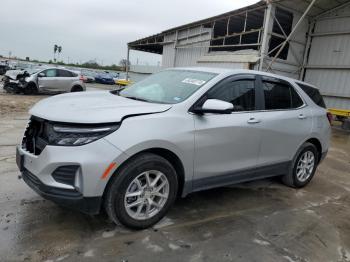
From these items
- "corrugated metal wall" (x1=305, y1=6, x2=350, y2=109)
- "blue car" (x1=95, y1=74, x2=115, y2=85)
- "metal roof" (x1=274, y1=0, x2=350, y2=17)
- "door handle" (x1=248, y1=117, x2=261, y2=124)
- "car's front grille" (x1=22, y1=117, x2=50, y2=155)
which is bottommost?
"blue car" (x1=95, y1=74, x2=115, y2=85)

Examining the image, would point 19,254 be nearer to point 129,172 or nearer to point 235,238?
point 129,172

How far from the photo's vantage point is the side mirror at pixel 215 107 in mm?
3500

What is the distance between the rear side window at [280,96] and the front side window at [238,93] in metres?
0.30

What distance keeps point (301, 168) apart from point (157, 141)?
295cm

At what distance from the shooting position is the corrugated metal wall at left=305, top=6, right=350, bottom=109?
47.3 feet

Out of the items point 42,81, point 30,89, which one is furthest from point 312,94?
point 30,89

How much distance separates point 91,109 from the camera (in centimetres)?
321

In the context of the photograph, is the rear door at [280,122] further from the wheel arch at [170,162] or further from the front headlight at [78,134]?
the front headlight at [78,134]

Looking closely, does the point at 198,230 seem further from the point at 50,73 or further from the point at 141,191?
the point at 50,73

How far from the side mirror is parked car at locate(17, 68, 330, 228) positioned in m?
0.01

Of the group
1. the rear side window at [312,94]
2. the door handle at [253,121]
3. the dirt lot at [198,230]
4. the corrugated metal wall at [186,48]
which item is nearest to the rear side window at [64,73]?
the corrugated metal wall at [186,48]

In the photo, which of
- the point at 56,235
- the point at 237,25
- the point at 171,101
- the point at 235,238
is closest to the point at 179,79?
the point at 171,101

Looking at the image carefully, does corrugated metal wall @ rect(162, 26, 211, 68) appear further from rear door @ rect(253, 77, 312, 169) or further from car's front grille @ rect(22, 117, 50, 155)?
car's front grille @ rect(22, 117, 50, 155)

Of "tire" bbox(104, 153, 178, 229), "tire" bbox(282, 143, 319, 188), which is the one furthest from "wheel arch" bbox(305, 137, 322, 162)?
"tire" bbox(104, 153, 178, 229)
